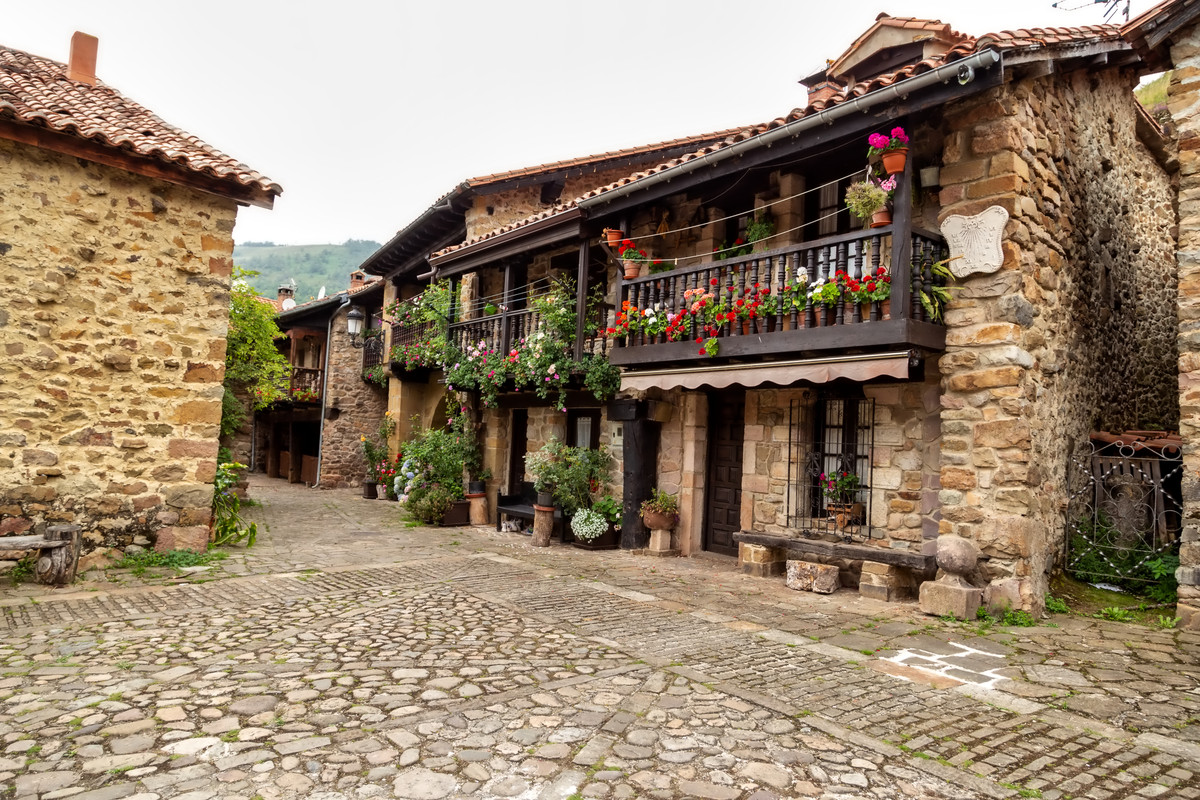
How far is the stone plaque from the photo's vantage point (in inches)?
246

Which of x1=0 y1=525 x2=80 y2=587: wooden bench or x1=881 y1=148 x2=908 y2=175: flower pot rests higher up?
x1=881 y1=148 x2=908 y2=175: flower pot

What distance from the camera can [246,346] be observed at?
11625 millimetres

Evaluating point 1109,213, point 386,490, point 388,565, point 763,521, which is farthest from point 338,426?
point 1109,213

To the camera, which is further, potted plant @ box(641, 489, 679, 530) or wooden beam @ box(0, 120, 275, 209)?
potted plant @ box(641, 489, 679, 530)

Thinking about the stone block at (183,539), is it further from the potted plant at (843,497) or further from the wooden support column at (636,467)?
the potted plant at (843,497)

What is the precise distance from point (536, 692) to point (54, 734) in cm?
225

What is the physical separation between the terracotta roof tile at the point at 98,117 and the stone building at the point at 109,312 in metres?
0.03

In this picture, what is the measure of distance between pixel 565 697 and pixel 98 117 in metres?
7.76

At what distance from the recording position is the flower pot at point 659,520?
30.6ft

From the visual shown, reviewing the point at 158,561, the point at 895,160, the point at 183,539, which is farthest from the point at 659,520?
the point at 158,561

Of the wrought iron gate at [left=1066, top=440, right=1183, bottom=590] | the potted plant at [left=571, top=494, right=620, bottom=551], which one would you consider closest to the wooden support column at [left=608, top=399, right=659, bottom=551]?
the potted plant at [left=571, top=494, right=620, bottom=551]

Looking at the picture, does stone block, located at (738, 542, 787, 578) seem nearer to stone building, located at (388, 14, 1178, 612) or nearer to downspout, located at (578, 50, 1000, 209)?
stone building, located at (388, 14, 1178, 612)

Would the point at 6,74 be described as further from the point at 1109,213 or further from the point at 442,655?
the point at 1109,213

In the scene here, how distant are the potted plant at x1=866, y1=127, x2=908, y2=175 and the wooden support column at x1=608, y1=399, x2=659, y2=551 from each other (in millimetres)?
4334
